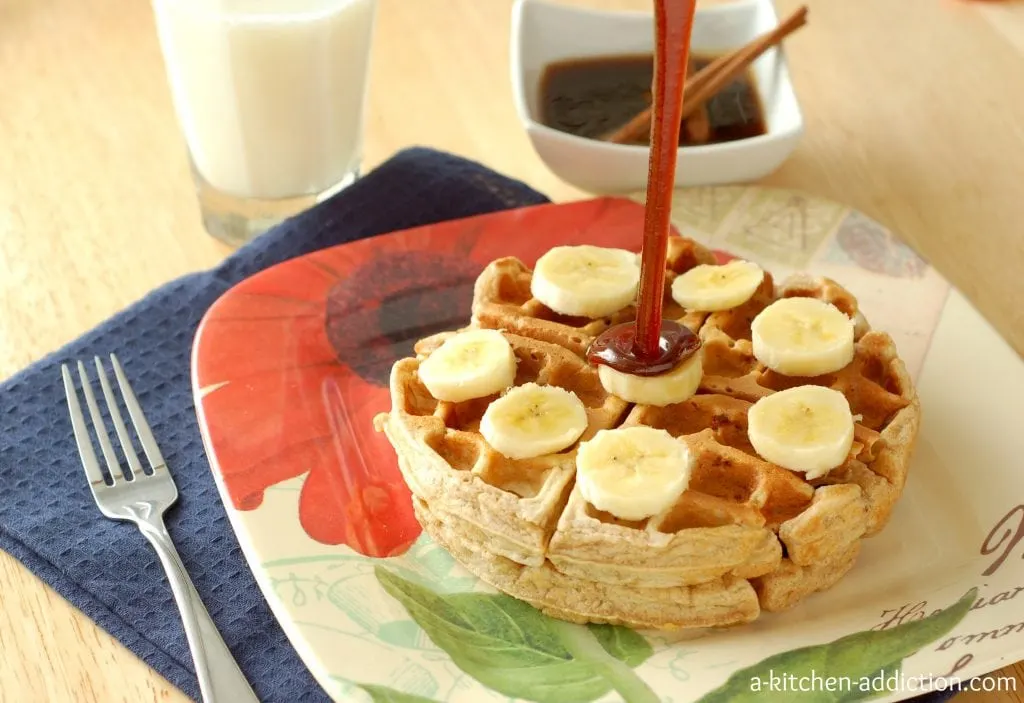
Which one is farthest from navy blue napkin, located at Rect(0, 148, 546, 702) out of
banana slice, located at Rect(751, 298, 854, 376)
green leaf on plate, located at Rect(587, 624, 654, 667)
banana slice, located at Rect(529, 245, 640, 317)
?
banana slice, located at Rect(751, 298, 854, 376)

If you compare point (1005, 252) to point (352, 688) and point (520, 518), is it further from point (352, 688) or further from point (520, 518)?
point (352, 688)

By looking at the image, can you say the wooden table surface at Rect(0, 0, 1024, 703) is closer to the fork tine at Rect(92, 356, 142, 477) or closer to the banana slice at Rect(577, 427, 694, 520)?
the fork tine at Rect(92, 356, 142, 477)

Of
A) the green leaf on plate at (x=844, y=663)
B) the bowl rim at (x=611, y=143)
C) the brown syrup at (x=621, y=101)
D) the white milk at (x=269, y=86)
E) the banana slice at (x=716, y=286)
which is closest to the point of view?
the green leaf on plate at (x=844, y=663)

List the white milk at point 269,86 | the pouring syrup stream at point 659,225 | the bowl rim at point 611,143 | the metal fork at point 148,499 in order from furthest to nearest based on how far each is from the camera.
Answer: the bowl rim at point 611,143, the white milk at point 269,86, the metal fork at point 148,499, the pouring syrup stream at point 659,225

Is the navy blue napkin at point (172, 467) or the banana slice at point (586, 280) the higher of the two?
the banana slice at point (586, 280)

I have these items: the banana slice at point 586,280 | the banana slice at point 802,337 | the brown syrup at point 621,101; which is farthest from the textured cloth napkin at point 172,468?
the banana slice at point 802,337

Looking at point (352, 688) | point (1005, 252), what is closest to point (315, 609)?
point (352, 688)

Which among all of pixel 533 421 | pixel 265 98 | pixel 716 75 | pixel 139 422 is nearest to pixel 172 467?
pixel 139 422

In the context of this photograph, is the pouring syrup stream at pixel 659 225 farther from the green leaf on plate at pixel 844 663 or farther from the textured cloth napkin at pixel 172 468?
the textured cloth napkin at pixel 172 468
